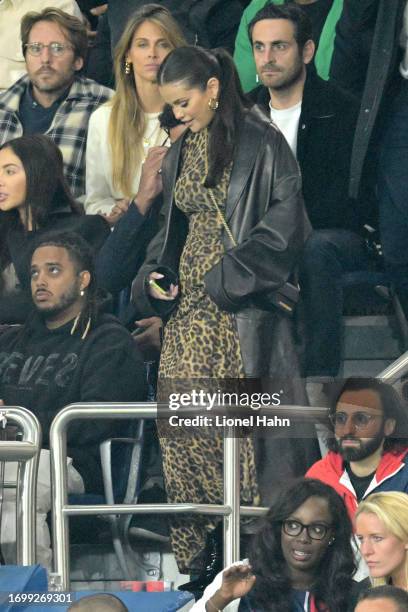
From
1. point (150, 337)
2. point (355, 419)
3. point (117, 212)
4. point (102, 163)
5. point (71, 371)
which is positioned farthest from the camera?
point (102, 163)

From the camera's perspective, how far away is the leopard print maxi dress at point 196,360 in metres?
7.30

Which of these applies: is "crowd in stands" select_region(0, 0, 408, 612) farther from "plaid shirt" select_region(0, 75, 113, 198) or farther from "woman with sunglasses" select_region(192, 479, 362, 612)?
"woman with sunglasses" select_region(192, 479, 362, 612)

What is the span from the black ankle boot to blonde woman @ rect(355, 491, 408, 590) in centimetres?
65

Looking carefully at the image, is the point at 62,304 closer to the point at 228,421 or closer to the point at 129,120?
the point at 129,120

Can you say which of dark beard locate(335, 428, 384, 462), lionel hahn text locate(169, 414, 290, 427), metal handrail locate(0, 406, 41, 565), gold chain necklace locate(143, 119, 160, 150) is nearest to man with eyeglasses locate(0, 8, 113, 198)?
gold chain necklace locate(143, 119, 160, 150)

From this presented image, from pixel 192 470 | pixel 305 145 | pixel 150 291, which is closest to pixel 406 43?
pixel 305 145

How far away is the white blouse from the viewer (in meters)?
8.46

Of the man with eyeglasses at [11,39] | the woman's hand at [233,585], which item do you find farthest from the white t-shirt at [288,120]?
the woman's hand at [233,585]

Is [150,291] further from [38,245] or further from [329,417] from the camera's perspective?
[329,417]

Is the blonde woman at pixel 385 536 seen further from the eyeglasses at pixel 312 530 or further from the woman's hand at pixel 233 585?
the woman's hand at pixel 233 585

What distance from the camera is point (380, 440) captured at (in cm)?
675

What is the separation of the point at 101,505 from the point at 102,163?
2110 millimetres

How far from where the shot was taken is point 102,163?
338 inches

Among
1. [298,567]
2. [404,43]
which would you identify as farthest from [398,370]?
[404,43]
